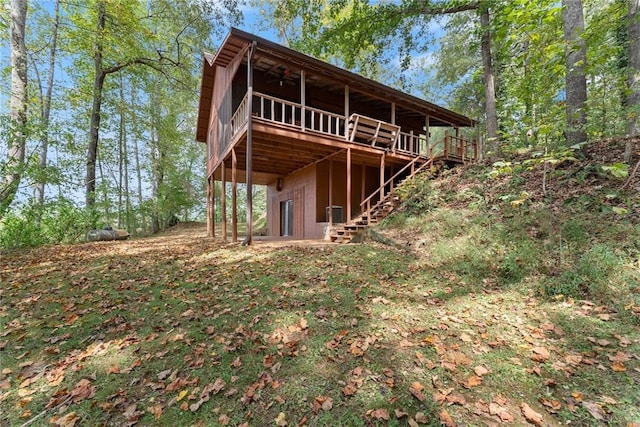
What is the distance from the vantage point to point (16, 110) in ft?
27.6

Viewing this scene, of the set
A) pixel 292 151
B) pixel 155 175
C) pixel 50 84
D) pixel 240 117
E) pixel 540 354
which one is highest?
pixel 50 84

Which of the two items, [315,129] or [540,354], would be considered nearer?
[540,354]

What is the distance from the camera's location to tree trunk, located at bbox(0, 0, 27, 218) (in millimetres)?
8312

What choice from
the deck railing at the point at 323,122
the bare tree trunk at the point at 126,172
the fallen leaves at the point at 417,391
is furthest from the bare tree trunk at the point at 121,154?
the fallen leaves at the point at 417,391

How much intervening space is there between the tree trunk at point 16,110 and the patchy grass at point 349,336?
14.9ft

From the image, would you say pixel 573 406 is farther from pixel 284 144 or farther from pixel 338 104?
pixel 338 104

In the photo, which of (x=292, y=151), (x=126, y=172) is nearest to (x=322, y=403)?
(x=292, y=151)

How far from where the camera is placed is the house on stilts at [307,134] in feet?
27.9

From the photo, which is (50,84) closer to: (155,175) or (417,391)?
(155,175)

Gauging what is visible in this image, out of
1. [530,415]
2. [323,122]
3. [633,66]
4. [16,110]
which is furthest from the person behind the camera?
[323,122]

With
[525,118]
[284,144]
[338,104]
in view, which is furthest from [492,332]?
[338,104]

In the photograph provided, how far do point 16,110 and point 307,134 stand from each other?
890 centimetres

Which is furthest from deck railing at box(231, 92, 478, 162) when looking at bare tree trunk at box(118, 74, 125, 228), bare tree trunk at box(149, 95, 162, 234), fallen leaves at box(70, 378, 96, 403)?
bare tree trunk at box(149, 95, 162, 234)

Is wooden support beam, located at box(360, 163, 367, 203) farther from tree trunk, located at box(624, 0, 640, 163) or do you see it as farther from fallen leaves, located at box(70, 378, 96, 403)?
fallen leaves, located at box(70, 378, 96, 403)
